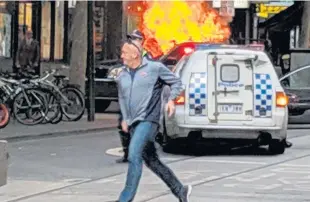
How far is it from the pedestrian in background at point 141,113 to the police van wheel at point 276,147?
5.78 metres

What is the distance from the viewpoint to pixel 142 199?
10.5 m

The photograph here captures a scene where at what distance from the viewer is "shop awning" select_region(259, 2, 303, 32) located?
40931 mm

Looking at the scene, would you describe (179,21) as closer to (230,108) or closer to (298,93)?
(298,93)

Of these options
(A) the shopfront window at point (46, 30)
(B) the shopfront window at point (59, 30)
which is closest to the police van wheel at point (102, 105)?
(A) the shopfront window at point (46, 30)

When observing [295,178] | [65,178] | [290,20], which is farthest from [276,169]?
[290,20]

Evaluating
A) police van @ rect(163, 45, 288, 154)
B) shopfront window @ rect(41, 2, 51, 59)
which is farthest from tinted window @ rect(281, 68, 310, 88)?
shopfront window @ rect(41, 2, 51, 59)

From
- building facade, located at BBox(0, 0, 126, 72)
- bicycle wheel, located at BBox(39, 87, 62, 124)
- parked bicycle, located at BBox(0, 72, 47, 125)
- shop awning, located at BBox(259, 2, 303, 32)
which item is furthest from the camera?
shop awning, located at BBox(259, 2, 303, 32)

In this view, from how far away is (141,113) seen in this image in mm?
9555

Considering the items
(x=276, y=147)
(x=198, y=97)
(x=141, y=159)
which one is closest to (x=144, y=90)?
(x=141, y=159)

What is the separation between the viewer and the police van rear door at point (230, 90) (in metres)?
14.9

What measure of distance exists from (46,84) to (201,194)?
1012cm

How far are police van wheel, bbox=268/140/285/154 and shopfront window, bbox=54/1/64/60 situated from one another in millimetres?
17258

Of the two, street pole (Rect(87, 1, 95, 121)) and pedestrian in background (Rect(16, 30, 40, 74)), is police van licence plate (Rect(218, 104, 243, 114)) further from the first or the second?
pedestrian in background (Rect(16, 30, 40, 74))

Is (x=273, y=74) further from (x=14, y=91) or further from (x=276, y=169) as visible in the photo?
(x=14, y=91)
